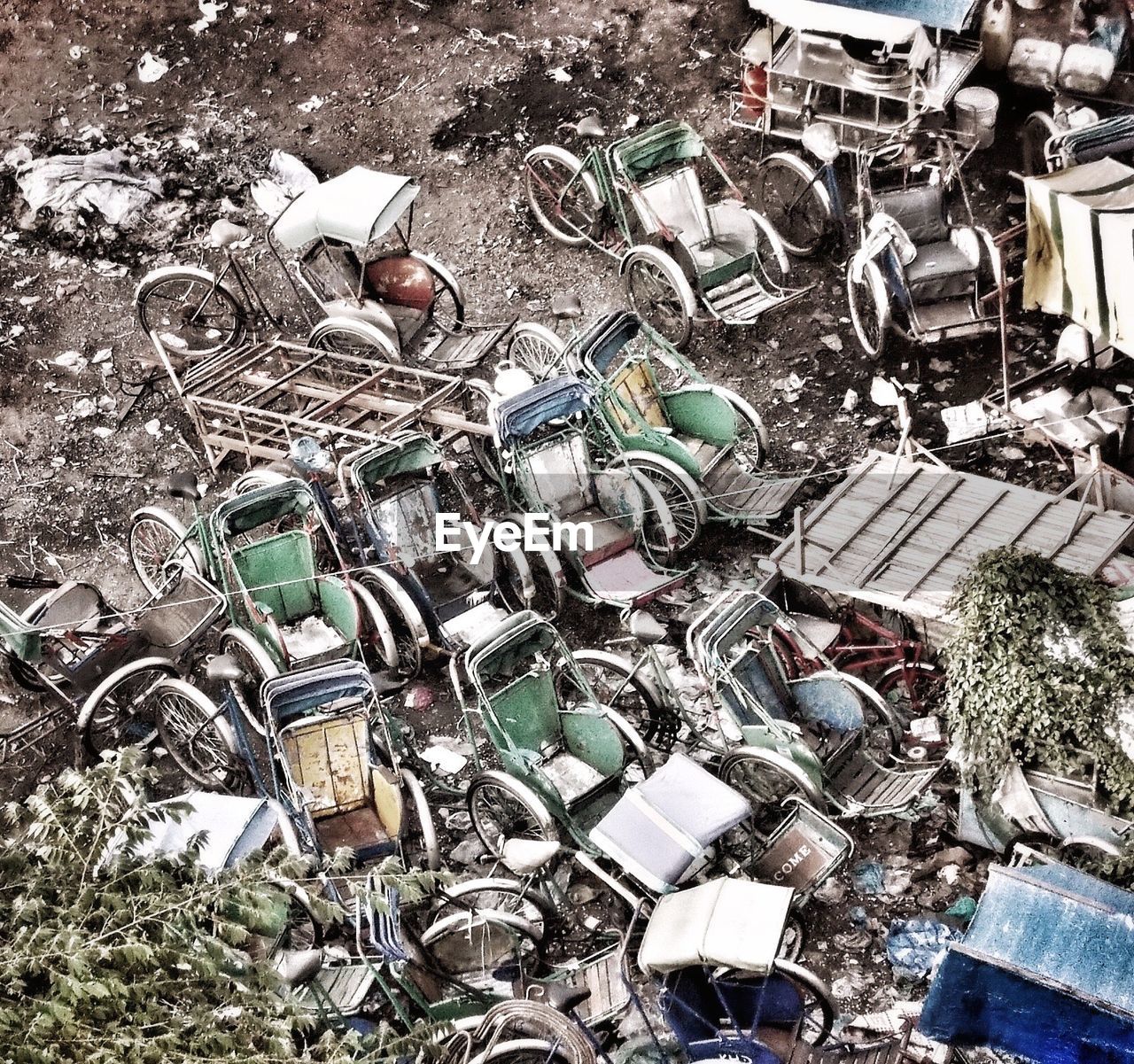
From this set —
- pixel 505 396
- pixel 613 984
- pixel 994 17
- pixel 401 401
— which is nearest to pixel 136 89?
pixel 401 401

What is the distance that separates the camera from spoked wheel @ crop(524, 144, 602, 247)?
10391 mm

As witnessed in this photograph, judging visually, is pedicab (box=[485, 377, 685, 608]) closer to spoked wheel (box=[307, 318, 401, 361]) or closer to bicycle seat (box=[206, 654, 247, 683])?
spoked wheel (box=[307, 318, 401, 361])

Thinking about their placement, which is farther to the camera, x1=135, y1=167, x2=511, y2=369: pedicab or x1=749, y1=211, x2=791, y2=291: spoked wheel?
x1=749, y1=211, x2=791, y2=291: spoked wheel

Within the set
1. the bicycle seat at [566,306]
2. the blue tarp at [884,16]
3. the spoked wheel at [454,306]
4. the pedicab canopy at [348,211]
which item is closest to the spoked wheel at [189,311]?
the pedicab canopy at [348,211]

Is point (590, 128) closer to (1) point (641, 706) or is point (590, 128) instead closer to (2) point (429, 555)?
(2) point (429, 555)

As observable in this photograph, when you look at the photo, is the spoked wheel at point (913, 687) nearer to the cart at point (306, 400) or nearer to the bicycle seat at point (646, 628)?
the bicycle seat at point (646, 628)

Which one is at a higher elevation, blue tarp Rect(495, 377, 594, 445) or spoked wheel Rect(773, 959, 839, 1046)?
blue tarp Rect(495, 377, 594, 445)

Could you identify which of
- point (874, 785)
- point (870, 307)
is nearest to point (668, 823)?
point (874, 785)

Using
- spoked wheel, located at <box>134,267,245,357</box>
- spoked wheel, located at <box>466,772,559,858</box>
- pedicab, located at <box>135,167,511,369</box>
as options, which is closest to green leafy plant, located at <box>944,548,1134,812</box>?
spoked wheel, located at <box>466,772,559,858</box>

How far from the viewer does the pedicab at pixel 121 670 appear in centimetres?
726

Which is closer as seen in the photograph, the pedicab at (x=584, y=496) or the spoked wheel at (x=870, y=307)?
the pedicab at (x=584, y=496)

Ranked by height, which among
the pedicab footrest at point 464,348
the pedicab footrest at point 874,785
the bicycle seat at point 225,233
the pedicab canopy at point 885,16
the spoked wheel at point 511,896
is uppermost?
the pedicab canopy at point 885,16

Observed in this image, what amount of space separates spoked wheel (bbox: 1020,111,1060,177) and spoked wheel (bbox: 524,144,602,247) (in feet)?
11.7

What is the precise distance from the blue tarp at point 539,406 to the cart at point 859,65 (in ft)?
13.5
